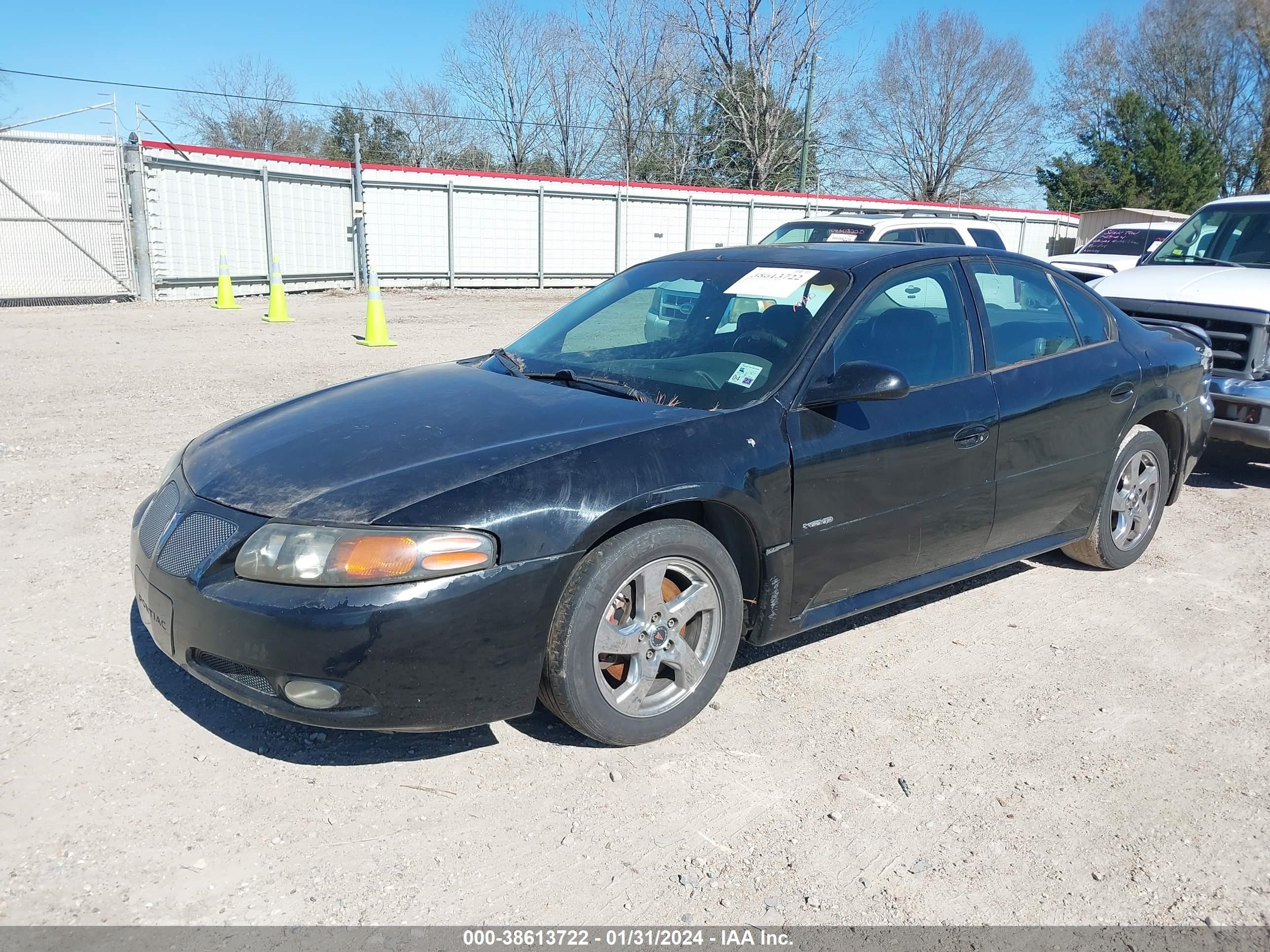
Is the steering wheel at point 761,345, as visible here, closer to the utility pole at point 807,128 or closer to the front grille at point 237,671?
the front grille at point 237,671

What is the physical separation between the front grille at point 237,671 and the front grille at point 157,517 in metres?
0.43

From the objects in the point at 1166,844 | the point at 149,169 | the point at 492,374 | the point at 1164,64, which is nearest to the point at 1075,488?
the point at 1166,844

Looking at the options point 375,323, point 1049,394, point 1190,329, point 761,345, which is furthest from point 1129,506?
point 375,323

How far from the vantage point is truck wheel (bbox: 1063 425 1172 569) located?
16.2ft

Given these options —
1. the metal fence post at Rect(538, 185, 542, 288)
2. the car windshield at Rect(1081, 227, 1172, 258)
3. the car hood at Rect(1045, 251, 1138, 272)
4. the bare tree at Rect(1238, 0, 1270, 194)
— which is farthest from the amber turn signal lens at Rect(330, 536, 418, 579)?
the bare tree at Rect(1238, 0, 1270, 194)

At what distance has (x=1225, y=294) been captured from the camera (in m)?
7.08

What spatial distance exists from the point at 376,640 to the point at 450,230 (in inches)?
854

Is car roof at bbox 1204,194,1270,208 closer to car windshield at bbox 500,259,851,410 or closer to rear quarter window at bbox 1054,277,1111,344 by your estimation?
rear quarter window at bbox 1054,277,1111,344

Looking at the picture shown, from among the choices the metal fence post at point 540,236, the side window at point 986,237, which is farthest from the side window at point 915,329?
the metal fence post at point 540,236

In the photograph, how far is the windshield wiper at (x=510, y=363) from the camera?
4.13 meters

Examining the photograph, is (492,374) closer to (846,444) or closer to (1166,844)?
(846,444)

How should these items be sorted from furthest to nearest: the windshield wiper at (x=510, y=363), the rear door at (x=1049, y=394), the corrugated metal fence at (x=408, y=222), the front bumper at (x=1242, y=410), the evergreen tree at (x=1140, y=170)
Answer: the evergreen tree at (x=1140, y=170) → the corrugated metal fence at (x=408, y=222) → the front bumper at (x=1242, y=410) → the rear door at (x=1049, y=394) → the windshield wiper at (x=510, y=363)

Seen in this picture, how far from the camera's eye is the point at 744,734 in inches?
135

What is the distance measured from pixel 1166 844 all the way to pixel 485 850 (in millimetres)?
1959
